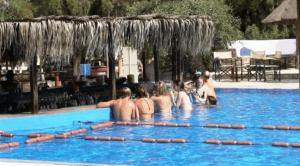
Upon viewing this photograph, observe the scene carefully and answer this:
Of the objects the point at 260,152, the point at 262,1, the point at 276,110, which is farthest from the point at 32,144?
the point at 262,1

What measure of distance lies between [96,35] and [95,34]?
0.05 meters

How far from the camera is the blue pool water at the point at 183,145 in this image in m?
10.4

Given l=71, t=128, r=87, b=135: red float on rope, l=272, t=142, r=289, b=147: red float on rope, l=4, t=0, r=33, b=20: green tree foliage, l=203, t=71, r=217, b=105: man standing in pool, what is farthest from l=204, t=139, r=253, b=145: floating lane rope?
l=4, t=0, r=33, b=20: green tree foliage

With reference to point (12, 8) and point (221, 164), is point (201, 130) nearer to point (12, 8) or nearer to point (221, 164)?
point (221, 164)

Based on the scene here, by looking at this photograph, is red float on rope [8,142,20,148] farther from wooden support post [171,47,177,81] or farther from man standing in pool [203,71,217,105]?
wooden support post [171,47,177,81]

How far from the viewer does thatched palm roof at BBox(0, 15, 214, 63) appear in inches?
579

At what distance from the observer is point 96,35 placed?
16.2 meters

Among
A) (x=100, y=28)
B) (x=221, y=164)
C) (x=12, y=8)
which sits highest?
(x=12, y=8)

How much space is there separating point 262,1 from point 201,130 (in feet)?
85.7

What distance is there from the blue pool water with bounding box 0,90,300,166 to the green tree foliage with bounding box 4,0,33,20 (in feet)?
45.8

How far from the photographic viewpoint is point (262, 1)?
125 feet

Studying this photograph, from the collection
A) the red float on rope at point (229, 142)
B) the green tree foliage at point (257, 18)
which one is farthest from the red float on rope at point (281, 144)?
the green tree foliage at point (257, 18)

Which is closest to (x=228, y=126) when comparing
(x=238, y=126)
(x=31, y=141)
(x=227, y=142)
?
(x=238, y=126)

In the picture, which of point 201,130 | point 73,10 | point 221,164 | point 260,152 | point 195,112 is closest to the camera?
point 221,164
